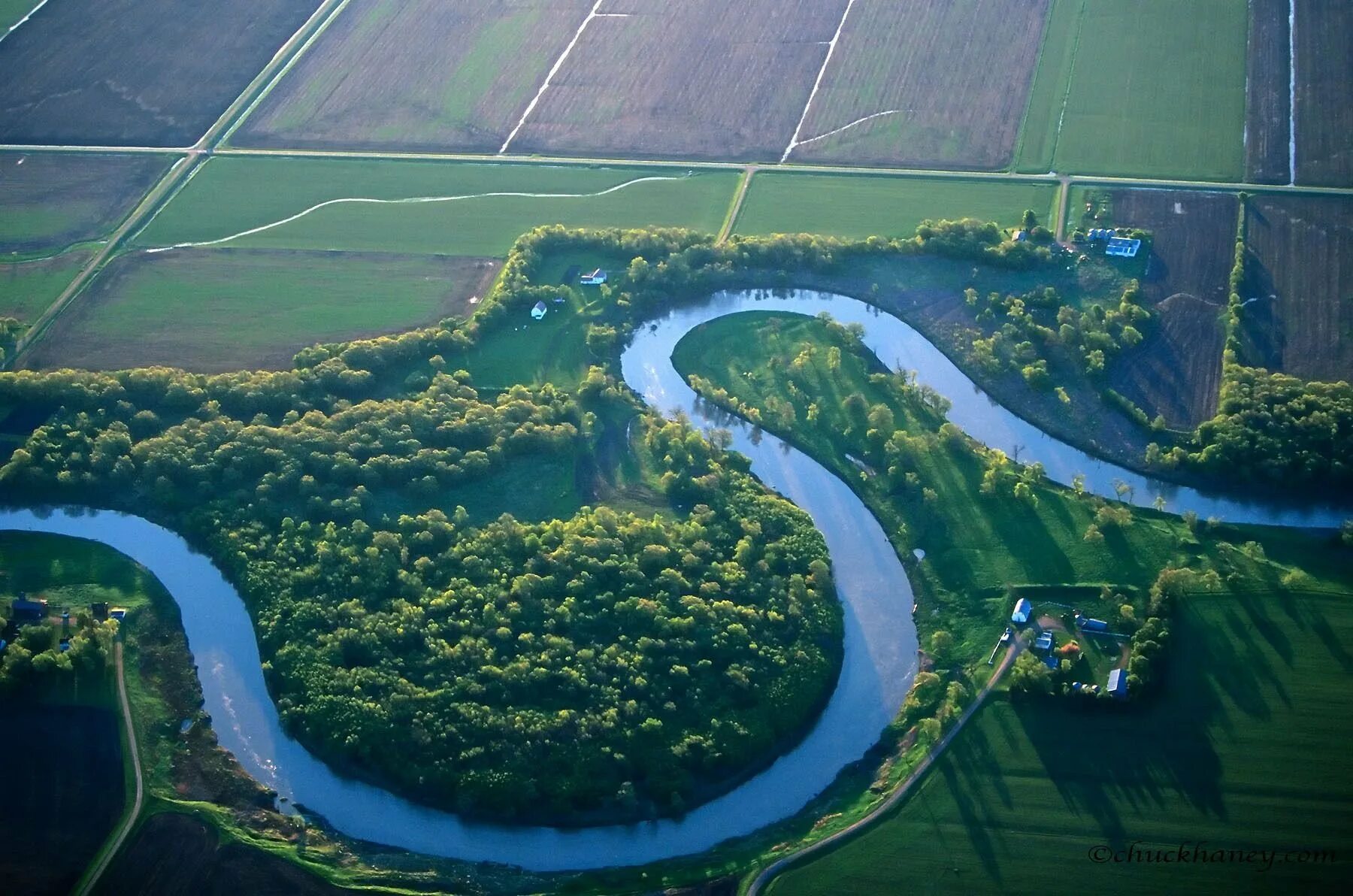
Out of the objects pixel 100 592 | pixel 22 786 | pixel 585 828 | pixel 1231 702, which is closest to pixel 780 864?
pixel 585 828

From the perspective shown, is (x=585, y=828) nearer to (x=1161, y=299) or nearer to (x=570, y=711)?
(x=570, y=711)

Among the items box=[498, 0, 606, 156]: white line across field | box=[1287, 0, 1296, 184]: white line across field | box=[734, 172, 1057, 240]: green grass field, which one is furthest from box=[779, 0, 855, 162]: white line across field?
box=[1287, 0, 1296, 184]: white line across field

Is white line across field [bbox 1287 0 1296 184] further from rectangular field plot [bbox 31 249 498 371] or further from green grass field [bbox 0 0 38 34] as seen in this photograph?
green grass field [bbox 0 0 38 34]

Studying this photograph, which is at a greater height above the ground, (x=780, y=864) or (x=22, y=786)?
(x=22, y=786)

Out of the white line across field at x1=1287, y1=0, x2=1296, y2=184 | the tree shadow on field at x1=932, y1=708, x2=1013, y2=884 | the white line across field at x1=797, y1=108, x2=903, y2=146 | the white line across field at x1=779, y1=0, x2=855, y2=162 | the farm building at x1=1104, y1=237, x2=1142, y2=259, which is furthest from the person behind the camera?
the white line across field at x1=797, y1=108, x2=903, y2=146

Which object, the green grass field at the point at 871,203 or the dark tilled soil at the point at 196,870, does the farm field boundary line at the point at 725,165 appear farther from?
the dark tilled soil at the point at 196,870
